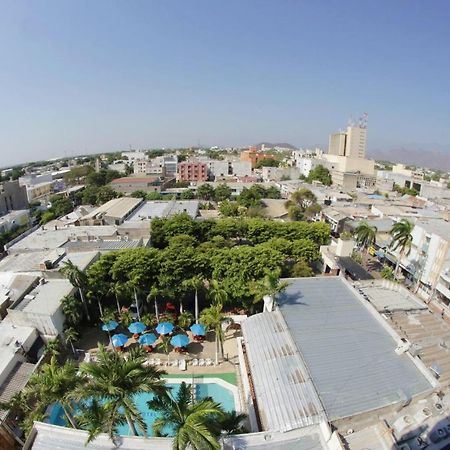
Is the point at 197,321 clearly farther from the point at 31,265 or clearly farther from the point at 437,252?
the point at 437,252

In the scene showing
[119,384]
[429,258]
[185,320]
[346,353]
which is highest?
[119,384]

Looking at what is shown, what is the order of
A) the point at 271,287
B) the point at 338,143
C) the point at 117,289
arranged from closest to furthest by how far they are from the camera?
the point at 271,287 < the point at 117,289 < the point at 338,143

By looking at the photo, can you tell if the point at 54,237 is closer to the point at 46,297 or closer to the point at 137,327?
the point at 46,297

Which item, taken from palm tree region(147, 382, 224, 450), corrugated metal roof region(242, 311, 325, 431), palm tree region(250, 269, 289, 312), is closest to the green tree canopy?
palm tree region(250, 269, 289, 312)

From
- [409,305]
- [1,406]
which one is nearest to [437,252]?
[409,305]

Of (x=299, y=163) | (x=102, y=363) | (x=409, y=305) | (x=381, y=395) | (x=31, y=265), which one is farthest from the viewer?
(x=299, y=163)

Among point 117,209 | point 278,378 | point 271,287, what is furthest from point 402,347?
point 117,209

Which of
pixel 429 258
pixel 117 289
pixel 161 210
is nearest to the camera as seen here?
pixel 117 289
